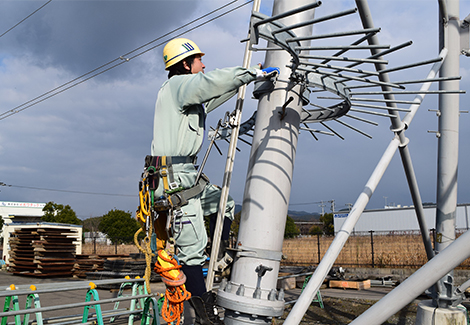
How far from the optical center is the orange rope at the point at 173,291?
278cm

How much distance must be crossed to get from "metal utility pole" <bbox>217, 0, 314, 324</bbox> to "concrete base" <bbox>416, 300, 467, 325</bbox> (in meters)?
1.85

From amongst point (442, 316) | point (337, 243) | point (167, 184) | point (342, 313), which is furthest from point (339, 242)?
point (342, 313)

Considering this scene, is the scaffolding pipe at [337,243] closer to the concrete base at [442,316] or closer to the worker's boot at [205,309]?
the worker's boot at [205,309]

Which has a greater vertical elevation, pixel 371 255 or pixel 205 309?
pixel 205 309

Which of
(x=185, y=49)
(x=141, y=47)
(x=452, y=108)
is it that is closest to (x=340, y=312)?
(x=452, y=108)

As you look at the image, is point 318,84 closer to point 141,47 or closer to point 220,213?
point 220,213

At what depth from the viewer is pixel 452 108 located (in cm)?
402

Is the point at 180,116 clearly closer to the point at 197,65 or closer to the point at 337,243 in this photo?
the point at 197,65

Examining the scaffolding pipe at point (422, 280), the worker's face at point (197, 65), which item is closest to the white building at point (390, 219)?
the worker's face at point (197, 65)

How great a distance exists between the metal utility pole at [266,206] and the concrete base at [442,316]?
72.9 inches

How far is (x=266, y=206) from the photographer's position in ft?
7.97

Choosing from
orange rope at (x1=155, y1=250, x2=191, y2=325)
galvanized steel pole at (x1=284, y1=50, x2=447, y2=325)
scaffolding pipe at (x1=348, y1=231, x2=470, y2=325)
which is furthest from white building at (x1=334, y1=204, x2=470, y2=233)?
scaffolding pipe at (x1=348, y1=231, x2=470, y2=325)

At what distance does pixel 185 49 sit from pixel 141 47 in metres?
10.0

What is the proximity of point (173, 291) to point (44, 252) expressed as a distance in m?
10.9
